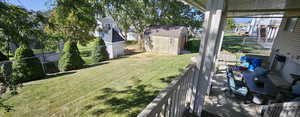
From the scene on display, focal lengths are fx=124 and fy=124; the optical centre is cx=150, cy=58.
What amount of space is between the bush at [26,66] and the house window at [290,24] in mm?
11065

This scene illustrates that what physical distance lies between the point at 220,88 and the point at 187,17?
625 inches

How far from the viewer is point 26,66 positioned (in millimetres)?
5598

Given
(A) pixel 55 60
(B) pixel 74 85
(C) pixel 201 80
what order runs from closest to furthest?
(C) pixel 201 80, (B) pixel 74 85, (A) pixel 55 60

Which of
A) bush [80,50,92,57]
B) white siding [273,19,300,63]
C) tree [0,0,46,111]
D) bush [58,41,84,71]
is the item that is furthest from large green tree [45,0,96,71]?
white siding [273,19,300,63]

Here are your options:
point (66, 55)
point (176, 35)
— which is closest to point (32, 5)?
point (66, 55)

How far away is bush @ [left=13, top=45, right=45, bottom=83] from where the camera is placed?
5.38 metres

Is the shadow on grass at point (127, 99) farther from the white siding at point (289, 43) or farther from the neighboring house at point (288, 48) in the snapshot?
the white siding at point (289, 43)

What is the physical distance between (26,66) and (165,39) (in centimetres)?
1132

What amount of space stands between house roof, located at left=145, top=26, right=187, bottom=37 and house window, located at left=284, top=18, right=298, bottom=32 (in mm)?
8221

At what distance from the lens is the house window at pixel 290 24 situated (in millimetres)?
4967

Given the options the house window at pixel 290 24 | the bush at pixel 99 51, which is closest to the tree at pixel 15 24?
the house window at pixel 290 24

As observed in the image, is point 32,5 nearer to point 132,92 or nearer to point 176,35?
point 132,92

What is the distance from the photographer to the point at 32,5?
1.81 meters

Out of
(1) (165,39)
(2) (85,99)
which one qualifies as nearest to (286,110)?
(2) (85,99)
